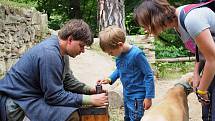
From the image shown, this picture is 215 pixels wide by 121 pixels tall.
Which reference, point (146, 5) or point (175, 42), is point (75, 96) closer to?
point (146, 5)

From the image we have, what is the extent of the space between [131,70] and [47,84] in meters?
0.89

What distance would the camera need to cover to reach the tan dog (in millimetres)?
3104

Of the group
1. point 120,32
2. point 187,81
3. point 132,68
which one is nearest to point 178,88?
point 187,81

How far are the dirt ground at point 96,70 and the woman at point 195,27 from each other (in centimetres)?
328

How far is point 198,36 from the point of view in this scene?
2617 mm

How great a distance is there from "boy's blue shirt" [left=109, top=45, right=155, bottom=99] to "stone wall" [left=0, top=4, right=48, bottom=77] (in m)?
2.53

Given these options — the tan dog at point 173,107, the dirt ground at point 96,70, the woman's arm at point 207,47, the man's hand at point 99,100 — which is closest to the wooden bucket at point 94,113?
the man's hand at point 99,100

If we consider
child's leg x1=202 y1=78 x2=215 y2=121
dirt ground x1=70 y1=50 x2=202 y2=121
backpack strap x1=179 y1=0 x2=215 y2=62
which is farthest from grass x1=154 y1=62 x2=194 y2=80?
backpack strap x1=179 y1=0 x2=215 y2=62

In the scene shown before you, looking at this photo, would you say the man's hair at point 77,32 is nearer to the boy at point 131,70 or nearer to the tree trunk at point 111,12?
the boy at point 131,70

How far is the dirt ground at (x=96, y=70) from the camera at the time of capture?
22.2 feet

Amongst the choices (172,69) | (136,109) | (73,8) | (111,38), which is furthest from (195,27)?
(73,8)

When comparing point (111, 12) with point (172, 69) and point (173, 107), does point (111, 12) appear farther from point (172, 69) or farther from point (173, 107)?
point (173, 107)

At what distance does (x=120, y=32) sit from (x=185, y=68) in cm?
671

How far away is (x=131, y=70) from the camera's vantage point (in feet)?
12.2
